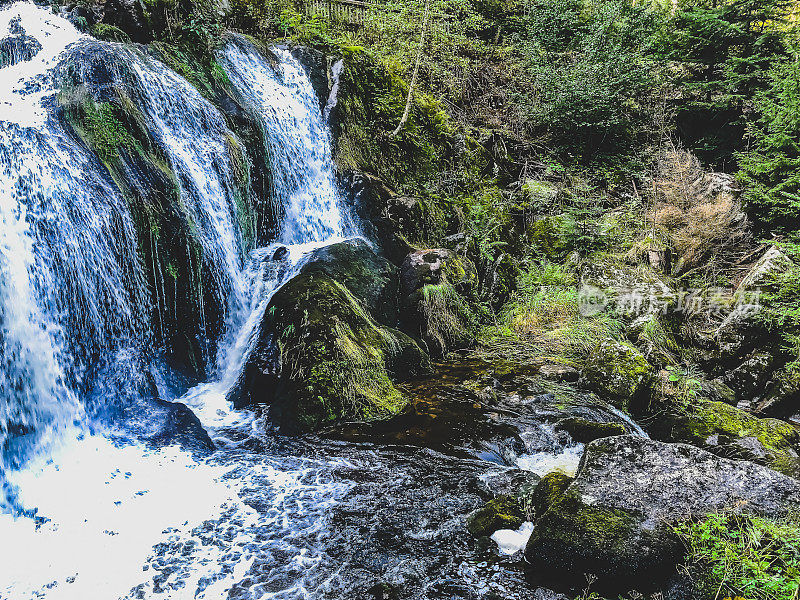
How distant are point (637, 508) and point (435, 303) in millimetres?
5447

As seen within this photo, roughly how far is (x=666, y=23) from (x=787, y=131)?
19.5ft

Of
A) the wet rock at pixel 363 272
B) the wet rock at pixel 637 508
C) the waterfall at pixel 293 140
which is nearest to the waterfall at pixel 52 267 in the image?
the wet rock at pixel 363 272

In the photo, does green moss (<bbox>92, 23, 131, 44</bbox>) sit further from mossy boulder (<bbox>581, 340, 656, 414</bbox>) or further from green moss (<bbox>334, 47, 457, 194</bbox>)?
mossy boulder (<bbox>581, 340, 656, 414</bbox>)

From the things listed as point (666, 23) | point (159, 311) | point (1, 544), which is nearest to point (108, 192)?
point (159, 311)

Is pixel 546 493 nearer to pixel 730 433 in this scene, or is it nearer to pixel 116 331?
pixel 730 433

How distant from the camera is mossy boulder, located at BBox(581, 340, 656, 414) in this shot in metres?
7.57

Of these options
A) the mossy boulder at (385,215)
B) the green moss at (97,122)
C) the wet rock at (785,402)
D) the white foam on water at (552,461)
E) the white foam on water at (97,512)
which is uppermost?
the green moss at (97,122)

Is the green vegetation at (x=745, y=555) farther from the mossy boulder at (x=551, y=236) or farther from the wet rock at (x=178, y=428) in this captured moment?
the mossy boulder at (x=551, y=236)

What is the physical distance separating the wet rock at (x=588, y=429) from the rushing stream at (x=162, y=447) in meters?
0.24

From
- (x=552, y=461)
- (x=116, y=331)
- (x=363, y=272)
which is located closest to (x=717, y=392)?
(x=552, y=461)

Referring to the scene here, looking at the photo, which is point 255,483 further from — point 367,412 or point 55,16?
point 55,16

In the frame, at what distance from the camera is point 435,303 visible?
355 inches

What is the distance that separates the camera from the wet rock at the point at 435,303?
895cm

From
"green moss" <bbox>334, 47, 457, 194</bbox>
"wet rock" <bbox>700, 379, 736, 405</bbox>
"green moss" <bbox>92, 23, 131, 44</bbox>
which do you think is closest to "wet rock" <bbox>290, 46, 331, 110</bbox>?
"green moss" <bbox>334, 47, 457, 194</bbox>
